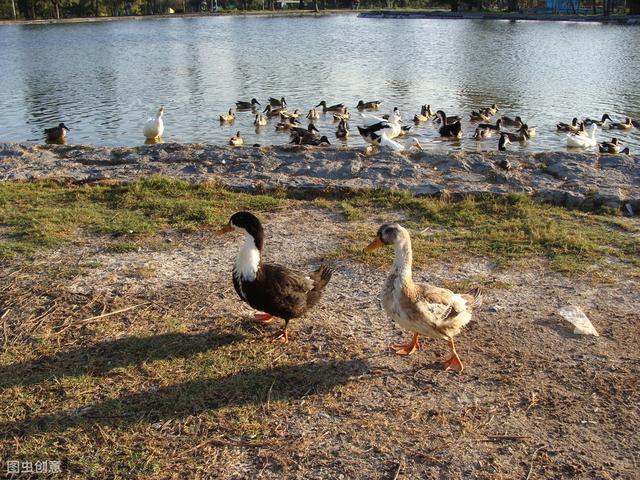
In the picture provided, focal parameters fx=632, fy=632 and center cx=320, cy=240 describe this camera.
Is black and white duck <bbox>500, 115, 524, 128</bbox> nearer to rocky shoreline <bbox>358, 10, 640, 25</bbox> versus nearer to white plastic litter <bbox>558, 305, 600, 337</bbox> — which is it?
white plastic litter <bbox>558, 305, 600, 337</bbox>

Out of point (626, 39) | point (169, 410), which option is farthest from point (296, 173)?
point (626, 39)

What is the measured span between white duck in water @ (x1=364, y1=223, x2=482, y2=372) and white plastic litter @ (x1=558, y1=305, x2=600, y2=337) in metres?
0.95

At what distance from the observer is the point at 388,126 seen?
16359mm

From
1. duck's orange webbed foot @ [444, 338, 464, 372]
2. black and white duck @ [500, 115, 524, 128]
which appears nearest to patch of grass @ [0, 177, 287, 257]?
duck's orange webbed foot @ [444, 338, 464, 372]

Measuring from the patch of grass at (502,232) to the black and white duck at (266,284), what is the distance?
1.50 metres

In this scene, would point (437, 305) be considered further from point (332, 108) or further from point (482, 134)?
point (332, 108)

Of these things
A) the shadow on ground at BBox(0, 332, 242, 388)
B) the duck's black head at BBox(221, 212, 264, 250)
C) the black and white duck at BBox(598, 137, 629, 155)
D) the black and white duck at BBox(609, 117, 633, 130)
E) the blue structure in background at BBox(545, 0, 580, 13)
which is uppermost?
the blue structure in background at BBox(545, 0, 580, 13)

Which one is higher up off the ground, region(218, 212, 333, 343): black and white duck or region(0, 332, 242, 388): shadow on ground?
region(218, 212, 333, 343): black and white duck

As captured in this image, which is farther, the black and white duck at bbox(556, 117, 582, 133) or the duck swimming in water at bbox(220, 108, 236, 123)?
the duck swimming in water at bbox(220, 108, 236, 123)

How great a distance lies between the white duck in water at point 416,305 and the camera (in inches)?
174

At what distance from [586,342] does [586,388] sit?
0.66 meters

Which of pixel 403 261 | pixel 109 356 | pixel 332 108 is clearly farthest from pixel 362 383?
pixel 332 108

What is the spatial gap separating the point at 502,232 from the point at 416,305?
2993 millimetres

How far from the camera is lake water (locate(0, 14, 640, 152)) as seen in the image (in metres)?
18.5
